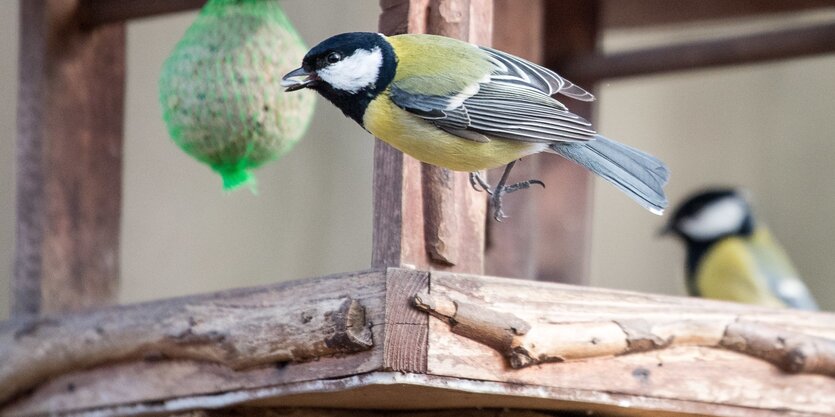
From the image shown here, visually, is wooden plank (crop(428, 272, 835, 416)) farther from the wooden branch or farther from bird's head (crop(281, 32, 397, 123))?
bird's head (crop(281, 32, 397, 123))

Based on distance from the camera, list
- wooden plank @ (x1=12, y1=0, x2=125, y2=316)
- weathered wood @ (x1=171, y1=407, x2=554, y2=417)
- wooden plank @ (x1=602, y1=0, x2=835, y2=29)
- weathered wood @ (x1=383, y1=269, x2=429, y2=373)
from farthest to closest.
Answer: wooden plank @ (x1=602, y1=0, x2=835, y2=29) → wooden plank @ (x1=12, y1=0, x2=125, y2=316) → weathered wood @ (x1=171, y1=407, x2=554, y2=417) → weathered wood @ (x1=383, y1=269, x2=429, y2=373)

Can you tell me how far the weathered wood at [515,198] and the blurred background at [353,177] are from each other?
0.50 m

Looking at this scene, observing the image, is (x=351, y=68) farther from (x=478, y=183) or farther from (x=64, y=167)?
(x=64, y=167)

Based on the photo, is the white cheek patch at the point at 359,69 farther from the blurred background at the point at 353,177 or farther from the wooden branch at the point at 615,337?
the blurred background at the point at 353,177

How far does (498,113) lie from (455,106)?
0.05m

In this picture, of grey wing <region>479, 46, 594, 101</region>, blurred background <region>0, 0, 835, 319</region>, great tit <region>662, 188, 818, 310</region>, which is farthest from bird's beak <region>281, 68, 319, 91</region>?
great tit <region>662, 188, 818, 310</region>

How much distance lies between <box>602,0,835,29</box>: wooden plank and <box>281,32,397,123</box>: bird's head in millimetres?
1229

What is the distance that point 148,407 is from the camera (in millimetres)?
1719

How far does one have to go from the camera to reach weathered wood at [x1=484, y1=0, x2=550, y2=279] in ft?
7.04

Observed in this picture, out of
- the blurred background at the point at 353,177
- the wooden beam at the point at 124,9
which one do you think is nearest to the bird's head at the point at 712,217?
the blurred background at the point at 353,177

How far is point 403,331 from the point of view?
1.40m

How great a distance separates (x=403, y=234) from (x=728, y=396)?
51 centimetres

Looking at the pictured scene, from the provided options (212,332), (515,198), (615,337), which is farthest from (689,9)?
(212,332)

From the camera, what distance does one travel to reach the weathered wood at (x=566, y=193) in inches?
97.0
